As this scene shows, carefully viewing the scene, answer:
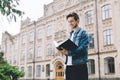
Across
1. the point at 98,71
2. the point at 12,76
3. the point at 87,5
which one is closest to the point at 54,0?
the point at 87,5

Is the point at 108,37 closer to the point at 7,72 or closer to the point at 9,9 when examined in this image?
the point at 7,72

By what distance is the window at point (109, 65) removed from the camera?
2353 centimetres

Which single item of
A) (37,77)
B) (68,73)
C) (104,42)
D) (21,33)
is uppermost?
(21,33)

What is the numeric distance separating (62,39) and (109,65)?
26.1 ft

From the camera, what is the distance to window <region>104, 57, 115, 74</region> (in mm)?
23530

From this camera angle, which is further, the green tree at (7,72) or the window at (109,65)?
the window at (109,65)

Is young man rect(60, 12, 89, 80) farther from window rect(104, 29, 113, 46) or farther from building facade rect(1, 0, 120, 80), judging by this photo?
window rect(104, 29, 113, 46)

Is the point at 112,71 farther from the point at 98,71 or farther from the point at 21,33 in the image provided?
the point at 21,33

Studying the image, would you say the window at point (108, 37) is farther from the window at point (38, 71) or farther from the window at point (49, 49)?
the window at point (38, 71)

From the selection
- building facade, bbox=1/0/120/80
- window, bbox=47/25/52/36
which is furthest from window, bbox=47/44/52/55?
window, bbox=47/25/52/36

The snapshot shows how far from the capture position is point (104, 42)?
24859mm

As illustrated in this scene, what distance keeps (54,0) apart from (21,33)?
937cm

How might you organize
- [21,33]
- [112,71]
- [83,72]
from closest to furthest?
[83,72], [112,71], [21,33]

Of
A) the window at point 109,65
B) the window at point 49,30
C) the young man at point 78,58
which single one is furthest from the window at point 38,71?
the young man at point 78,58
